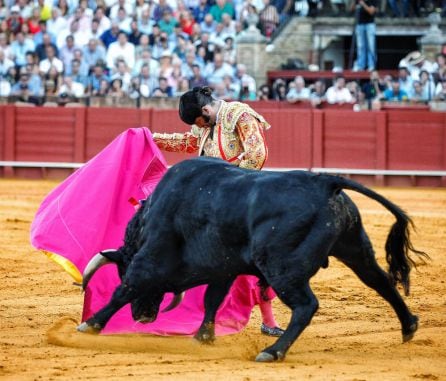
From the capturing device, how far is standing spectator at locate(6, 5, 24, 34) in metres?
15.6

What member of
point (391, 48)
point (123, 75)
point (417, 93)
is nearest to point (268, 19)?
point (391, 48)

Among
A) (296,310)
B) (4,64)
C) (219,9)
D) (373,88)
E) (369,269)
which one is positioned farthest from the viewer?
(219,9)

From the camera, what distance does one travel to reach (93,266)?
509 centimetres

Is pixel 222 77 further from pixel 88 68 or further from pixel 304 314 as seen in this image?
pixel 304 314

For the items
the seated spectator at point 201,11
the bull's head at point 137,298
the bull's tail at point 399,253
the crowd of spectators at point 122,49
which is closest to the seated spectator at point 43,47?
the crowd of spectators at point 122,49

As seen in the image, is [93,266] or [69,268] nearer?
[93,266]

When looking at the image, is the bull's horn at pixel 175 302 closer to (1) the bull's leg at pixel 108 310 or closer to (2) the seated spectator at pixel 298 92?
(1) the bull's leg at pixel 108 310

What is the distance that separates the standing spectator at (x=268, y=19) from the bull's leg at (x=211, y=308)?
1173 centimetres

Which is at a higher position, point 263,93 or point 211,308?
point 263,93

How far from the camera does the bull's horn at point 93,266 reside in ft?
16.7

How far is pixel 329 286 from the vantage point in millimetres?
7031

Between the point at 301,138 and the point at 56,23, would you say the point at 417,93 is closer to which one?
the point at 301,138

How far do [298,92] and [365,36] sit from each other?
5.20ft

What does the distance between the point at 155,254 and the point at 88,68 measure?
403 inches
